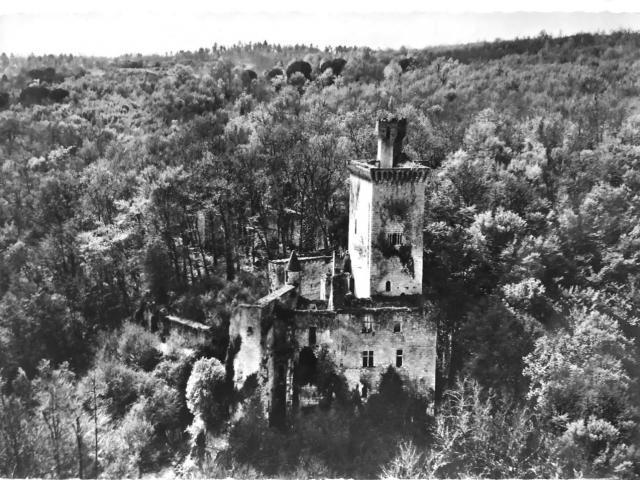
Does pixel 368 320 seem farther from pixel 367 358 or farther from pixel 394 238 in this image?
pixel 394 238

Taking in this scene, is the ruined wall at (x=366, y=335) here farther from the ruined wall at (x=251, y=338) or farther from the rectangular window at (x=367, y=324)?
the ruined wall at (x=251, y=338)

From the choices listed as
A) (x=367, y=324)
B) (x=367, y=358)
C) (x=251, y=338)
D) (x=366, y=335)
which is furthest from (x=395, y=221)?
(x=251, y=338)

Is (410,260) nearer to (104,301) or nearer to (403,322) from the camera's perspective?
(403,322)

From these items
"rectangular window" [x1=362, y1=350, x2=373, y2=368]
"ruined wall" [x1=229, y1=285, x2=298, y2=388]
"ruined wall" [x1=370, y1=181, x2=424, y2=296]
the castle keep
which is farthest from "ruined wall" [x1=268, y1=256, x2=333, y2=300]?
"rectangular window" [x1=362, y1=350, x2=373, y2=368]

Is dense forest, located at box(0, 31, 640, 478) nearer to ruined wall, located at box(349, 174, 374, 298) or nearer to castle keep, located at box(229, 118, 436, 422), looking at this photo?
castle keep, located at box(229, 118, 436, 422)

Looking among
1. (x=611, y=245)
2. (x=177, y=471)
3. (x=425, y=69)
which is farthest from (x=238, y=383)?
(x=425, y=69)

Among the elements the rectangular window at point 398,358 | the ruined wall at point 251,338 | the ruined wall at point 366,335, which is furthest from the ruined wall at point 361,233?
the ruined wall at point 251,338
